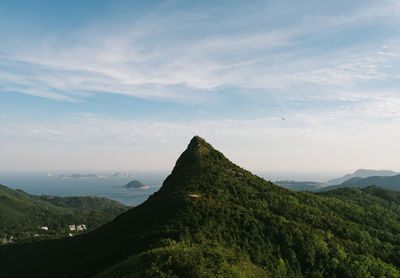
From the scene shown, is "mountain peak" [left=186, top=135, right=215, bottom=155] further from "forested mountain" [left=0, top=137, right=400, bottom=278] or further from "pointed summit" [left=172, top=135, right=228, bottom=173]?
"forested mountain" [left=0, top=137, right=400, bottom=278]

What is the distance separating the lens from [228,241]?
55719 mm

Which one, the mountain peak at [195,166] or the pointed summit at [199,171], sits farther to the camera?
the mountain peak at [195,166]

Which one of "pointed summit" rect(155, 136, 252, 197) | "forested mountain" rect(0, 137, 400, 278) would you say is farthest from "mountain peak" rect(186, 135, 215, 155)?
"forested mountain" rect(0, 137, 400, 278)

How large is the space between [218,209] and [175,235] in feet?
52.0

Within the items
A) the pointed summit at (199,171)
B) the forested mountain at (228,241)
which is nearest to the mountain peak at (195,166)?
the pointed summit at (199,171)

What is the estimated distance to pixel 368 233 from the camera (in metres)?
82.9

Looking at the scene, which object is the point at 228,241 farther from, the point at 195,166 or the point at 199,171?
the point at 195,166

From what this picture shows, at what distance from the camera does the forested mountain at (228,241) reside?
137 ft

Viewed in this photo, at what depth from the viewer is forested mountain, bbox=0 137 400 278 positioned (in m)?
41.8

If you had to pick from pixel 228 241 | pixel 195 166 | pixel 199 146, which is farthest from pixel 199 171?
pixel 228 241

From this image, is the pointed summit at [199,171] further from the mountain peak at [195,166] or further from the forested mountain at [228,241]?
the forested mountain at [228,241]

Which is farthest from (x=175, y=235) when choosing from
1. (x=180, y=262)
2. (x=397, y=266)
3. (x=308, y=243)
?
(x=397, y=266)

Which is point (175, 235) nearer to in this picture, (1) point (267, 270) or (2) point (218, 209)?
(2) point (218, 209)

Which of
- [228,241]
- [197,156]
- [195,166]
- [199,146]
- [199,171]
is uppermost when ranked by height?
[199,146]
